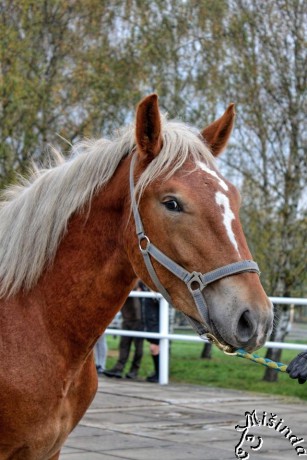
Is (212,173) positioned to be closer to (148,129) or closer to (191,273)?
(148,129)

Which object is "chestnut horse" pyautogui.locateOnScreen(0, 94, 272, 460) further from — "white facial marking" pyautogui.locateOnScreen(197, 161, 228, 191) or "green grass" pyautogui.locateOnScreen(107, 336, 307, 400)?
"green grass" pyautogui.locateOnScreen(107, 336, 307, 400)

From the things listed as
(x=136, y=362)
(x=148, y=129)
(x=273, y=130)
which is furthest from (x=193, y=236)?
(x=273, y=130)

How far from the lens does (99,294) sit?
3.81 metres

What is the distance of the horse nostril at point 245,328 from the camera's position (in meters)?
3.20

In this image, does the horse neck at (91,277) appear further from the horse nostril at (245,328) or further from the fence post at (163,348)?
the fence post at (163,348)

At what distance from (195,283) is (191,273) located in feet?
0.17

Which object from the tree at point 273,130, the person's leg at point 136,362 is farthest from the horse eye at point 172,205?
the tree at point 273,130

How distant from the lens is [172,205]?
3.57 metres

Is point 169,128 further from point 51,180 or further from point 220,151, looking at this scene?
point 51,180

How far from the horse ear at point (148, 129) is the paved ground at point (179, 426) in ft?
8.51

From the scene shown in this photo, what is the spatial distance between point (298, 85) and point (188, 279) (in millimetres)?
9769

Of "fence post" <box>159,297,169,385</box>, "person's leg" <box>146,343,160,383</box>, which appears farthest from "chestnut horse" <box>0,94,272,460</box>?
"person's leg" <box>146,343,160,383</box>

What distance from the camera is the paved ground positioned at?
21.7ft

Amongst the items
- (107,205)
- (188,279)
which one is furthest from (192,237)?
(107,205)
